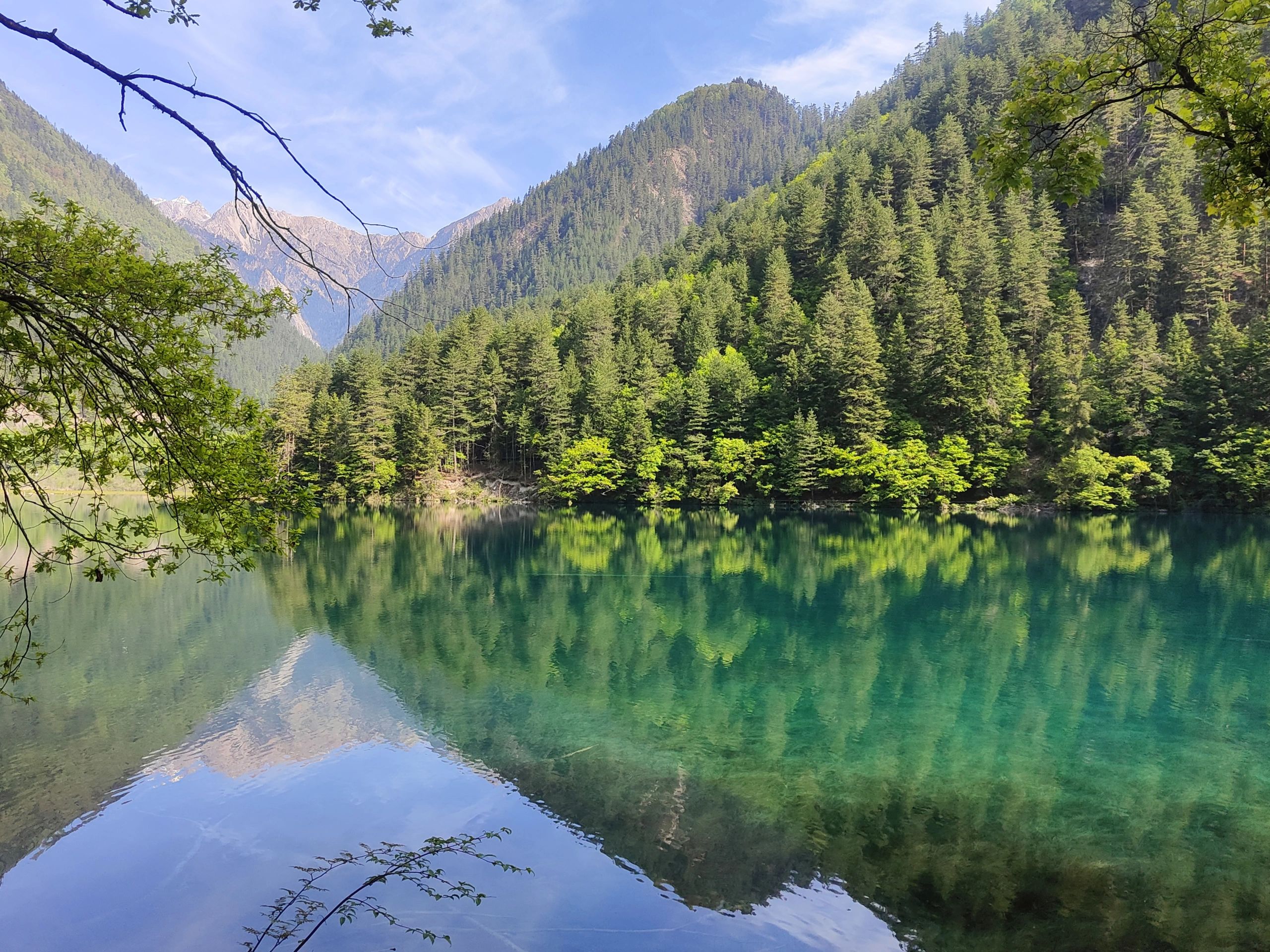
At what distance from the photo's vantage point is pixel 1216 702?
13078 millimetres

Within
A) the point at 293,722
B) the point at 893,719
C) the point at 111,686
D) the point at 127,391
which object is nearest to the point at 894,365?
the point at 893,719

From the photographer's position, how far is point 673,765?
10.7 metres

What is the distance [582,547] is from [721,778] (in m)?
26.5

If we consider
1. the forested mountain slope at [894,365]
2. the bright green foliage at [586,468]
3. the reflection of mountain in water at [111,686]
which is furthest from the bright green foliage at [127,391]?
the bright green foliage at [586,468]

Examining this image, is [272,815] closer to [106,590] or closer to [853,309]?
[106,590]

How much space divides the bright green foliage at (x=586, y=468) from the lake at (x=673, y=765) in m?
38.8

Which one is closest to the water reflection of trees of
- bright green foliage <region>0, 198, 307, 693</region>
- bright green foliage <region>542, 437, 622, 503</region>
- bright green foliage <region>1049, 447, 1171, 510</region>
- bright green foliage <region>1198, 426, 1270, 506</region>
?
bright green foliage <region>0, 198, 307, 693</region>

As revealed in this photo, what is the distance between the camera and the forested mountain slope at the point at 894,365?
50.3m

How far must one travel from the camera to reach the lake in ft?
23.7

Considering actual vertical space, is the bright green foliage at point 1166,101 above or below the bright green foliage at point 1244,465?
below

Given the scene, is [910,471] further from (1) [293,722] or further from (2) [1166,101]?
(2) [1166,101]

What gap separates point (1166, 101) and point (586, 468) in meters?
58.3

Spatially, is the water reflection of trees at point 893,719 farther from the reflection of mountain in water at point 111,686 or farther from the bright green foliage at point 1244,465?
the bright green foliage at point 1244,465

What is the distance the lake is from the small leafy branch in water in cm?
19
